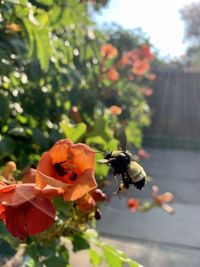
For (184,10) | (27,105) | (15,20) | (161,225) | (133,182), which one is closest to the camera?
(133,182)

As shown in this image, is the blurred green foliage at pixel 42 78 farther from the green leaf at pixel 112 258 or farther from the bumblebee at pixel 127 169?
the bumblebee at pixel 127 169

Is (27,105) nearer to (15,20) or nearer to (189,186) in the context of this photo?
(15,20)

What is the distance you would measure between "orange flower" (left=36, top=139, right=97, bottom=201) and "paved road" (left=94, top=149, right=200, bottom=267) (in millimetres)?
1099

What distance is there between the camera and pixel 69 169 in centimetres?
85

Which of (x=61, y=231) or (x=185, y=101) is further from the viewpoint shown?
(x=185, y=101)

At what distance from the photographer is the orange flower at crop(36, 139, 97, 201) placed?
788 millimetres

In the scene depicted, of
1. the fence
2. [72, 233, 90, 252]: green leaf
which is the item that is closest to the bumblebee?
[72, 233, 90, 252]: green leaf

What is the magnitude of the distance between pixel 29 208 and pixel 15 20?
1.01 metres

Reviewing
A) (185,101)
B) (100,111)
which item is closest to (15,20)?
(100,111)

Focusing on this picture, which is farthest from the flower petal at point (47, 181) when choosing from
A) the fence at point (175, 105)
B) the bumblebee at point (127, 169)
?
the fence at point (175, 105)

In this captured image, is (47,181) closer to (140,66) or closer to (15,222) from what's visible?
(15,222)

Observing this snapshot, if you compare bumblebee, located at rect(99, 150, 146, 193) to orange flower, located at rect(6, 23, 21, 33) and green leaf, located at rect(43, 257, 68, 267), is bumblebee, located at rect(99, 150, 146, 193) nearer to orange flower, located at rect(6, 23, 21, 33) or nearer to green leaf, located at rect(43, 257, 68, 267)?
green leaf, located at rect(43, 257, 68, 267)

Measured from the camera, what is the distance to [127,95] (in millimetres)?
5418

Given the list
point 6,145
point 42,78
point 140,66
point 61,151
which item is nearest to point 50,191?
point 61,151
